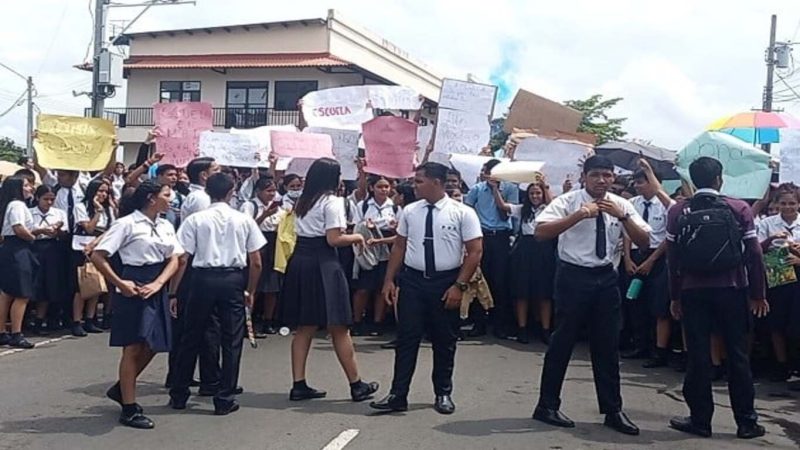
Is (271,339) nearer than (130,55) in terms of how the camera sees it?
Yes

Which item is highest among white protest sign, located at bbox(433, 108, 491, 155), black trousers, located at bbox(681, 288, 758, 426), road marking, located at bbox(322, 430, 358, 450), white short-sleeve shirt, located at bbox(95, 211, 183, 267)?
white protest sign, located at bbox(433, 108, 491, 155)

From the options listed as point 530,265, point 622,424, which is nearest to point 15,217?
point 530,265

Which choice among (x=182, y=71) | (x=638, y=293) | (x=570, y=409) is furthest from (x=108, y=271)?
(x=182, y=71)

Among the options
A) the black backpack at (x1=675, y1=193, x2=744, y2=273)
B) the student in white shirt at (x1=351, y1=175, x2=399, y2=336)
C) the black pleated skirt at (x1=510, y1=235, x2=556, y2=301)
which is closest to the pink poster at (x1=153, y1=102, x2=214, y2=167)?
the student in white shirt at (x1=351, y1=175, x2=399, y2=336)

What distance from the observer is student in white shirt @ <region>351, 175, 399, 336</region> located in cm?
1073

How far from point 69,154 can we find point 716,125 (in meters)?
8.67

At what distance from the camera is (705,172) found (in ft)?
22.3

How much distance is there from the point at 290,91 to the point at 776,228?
31435 mm

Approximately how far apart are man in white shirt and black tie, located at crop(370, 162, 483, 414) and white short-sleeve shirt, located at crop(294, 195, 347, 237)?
1.99ft

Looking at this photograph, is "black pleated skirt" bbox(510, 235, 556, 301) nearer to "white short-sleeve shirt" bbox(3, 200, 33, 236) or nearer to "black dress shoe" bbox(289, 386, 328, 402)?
"black dress shoe" bbox(289, 386, 328, 402)

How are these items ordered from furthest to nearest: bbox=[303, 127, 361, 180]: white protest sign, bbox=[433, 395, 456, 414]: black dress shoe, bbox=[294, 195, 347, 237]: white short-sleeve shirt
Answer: bbox=[303, 127, 361, 180]: white protest sign < bbox=[294, 195, 347, 237]: white short-sleeve shirt < bbox=[433, 395, 456, 414]: black dress shoe

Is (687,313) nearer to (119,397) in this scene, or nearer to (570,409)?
(570,409)

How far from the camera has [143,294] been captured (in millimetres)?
6664

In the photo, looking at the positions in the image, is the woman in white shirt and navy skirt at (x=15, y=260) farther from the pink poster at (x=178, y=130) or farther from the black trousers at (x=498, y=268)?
the black trousers at (x=498, y=268)
